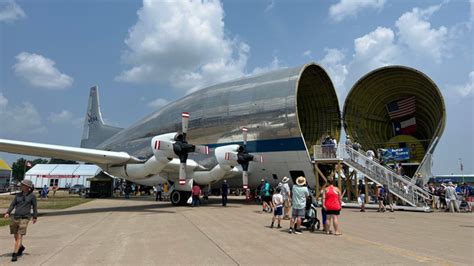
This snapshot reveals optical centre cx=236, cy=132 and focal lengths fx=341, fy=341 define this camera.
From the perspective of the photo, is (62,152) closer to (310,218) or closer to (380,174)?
(310,218)

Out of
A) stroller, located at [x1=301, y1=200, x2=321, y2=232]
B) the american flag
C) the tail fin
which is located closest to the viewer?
stroller, located at [x1=301, y1=200, x2=321, y2=232]

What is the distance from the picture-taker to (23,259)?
6410 millimetres

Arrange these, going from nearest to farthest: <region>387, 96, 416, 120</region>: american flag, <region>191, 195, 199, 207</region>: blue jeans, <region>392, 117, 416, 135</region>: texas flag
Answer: <region>191, 195, 199, 207</region>: blue jeans, <region>387, 96, 416, 120</region>: american flag, <region>392, 117, 416, 135</region>: texas flag

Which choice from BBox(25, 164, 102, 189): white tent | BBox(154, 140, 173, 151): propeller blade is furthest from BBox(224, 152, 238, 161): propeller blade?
BBox(25, 164, 102, 189): white tent

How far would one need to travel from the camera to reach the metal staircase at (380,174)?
17781 mm

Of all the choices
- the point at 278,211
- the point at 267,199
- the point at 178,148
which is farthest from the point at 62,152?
the point at 278,211

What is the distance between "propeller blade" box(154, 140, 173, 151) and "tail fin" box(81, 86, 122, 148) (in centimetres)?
1975

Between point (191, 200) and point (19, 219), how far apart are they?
12.6m

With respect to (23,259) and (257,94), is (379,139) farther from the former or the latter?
(23,259)

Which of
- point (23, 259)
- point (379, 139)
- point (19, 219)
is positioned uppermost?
point (379, 139)

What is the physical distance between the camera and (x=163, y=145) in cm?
1591

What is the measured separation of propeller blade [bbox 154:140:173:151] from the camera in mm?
15812

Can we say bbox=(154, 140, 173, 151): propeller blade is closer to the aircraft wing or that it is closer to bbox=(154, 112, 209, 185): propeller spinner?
bbox=(154, 112, 209, 185): propeller spinner

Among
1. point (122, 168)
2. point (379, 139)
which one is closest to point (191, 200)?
point (122, 168)
